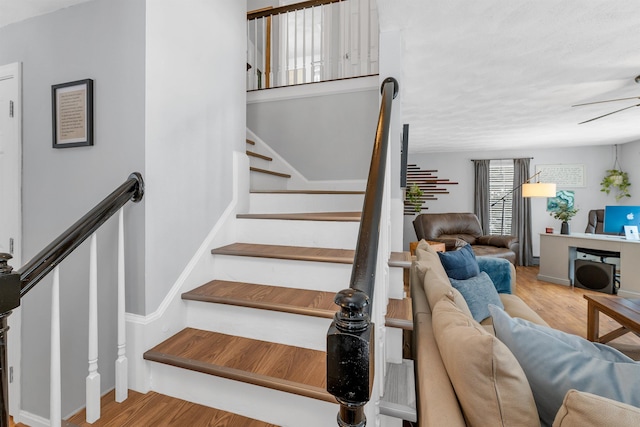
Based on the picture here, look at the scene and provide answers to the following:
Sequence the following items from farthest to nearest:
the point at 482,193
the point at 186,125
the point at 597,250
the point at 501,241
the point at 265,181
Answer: the point at 482,193
the point at 501,241
the point at 597,250
the point at 265,181
the point at 186,125

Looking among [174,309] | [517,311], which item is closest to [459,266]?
[517,311]

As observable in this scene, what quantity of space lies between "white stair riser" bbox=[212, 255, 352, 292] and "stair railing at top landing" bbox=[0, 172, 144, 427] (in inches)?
22.7

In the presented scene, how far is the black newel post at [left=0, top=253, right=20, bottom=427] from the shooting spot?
88cm

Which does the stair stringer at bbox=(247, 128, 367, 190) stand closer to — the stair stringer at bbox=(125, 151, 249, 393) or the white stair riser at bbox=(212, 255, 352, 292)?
the stair stringer at bbox=(125, 151, 249, 393)

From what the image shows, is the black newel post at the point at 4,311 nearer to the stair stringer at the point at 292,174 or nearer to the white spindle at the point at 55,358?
the white spindle at the point at 55,358

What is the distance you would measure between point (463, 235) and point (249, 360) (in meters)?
5.30

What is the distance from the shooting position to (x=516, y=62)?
2508mm

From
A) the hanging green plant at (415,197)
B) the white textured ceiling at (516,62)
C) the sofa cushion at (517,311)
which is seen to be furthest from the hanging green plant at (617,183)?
the sofa cushion at (517,311)

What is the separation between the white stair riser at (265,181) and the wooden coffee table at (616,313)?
2.80m

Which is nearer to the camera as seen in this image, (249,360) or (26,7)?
(249,360)

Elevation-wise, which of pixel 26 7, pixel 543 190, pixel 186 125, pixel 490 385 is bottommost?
pixel 490 385

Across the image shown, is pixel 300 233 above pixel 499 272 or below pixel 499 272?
above

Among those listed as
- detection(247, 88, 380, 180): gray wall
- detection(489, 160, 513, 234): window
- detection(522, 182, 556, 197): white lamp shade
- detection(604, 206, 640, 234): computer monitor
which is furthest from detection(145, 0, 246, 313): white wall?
detection(489, 160, 513, 234): window

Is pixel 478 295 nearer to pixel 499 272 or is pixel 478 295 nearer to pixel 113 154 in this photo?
pixel 499 272
